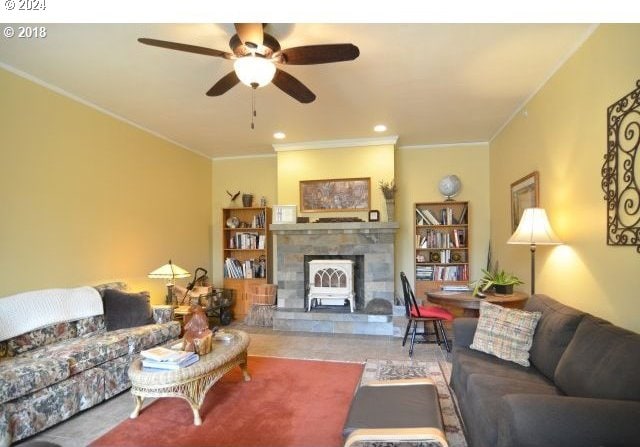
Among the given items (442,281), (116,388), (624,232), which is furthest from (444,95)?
(116,388)

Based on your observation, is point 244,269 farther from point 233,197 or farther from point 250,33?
point 250,33

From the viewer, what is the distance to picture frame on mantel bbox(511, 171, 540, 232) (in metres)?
3.37

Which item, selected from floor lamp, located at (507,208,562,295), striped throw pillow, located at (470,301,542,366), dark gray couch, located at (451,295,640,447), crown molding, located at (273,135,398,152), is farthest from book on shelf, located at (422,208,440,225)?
striped throw pillow, located at (470,301,542,366)

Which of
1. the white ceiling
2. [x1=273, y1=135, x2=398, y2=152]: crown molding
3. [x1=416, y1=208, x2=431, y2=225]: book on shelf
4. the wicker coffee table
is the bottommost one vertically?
the wicker coffee table

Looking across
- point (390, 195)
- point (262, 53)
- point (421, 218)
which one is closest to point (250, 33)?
point (262, 53)

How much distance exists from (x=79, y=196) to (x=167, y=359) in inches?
84.9

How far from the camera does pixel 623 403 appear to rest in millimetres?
1338

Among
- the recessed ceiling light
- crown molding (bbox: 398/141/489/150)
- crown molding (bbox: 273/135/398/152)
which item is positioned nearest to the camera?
the recessed ceiling light

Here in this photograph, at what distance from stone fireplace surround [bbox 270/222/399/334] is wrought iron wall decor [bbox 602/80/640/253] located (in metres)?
2.75

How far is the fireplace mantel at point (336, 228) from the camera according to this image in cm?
480

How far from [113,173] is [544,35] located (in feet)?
13.9

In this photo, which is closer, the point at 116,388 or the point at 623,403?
the point at 623,403

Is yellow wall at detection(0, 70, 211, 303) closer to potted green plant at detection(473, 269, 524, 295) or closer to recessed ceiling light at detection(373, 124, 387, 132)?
recessed ceiling light at detection(373, 124, 387, 132)
